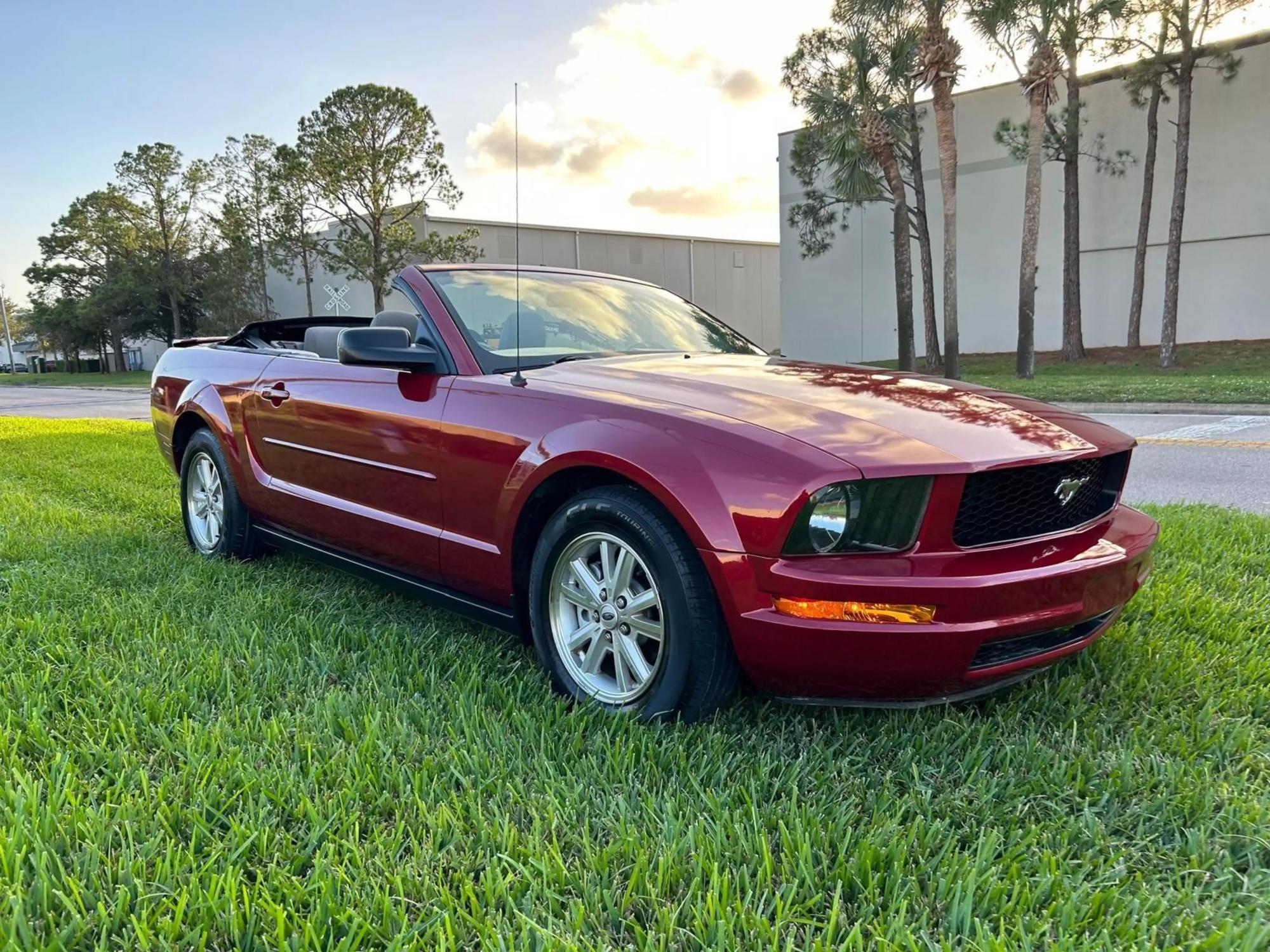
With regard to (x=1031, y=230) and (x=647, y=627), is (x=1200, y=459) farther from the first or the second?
(x=1031, y=230)

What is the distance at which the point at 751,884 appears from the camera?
1.77 metres

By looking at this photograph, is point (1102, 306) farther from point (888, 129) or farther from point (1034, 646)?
point (1034, 646)

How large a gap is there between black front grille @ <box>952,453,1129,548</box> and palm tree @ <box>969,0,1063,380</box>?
63.5 ft

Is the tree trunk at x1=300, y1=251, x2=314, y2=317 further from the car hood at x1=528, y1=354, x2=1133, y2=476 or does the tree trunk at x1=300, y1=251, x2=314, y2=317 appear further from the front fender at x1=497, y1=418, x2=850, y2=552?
the front fender at x1=497, y1=418, x2=850, y2=552

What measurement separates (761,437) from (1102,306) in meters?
29.4

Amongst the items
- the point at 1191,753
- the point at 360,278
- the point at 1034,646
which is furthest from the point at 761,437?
the point at 360,278

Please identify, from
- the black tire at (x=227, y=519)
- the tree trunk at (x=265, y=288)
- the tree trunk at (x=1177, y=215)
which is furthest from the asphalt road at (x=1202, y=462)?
the tree trunk at (x=265, y=288)

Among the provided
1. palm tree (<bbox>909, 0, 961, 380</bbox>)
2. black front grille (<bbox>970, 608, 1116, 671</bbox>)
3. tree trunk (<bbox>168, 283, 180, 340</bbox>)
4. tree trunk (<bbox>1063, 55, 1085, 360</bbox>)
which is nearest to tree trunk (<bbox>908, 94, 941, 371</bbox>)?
tree trunk (<bbox>1063, 55, 1085, 360</bbox>)

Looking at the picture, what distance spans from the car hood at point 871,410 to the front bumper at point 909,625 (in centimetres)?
25

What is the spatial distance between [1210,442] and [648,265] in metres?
37.6

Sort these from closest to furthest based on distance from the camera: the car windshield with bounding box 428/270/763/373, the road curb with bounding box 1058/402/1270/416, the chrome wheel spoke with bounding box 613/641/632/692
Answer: the chrome wheel spoke with bounding box 613/641/632/692
the car windshield with bounding box 428/270/763/373
the road curb with bounding box 1058/402/1270/416

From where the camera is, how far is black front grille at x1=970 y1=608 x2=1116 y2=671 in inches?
86.7

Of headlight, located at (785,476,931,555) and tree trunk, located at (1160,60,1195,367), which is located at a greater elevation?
tree trunk, located at (1160,60,1195,367)

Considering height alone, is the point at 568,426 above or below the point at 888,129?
below
